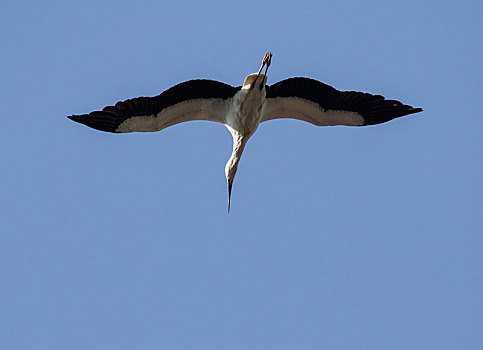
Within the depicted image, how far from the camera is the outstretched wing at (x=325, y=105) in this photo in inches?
493

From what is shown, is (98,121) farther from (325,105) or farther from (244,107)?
(325,105)

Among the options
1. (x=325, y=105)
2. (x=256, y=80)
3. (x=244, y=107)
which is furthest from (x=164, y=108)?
(x=325, y=105)

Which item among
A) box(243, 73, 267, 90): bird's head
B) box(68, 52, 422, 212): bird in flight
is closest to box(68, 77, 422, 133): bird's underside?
box(68, 52, 422, 212): bird in flight

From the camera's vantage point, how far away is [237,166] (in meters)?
13.2

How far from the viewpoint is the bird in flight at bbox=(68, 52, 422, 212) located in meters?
12.2

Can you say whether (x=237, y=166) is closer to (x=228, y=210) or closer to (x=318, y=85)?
(x=228, y=210)

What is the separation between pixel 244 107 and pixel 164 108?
4.27 feet

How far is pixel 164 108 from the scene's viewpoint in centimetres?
1226

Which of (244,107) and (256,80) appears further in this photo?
(244,107)

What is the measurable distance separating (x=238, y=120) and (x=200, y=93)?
0.76 meters

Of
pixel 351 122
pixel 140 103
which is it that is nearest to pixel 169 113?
pixel 140 103

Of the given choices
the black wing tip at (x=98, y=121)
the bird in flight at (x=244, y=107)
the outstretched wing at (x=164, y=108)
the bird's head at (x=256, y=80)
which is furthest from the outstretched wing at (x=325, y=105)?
the black wing tip at (x=98, y=121)

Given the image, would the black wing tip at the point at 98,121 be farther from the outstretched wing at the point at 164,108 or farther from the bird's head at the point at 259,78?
the bird's head at the point at 259,78

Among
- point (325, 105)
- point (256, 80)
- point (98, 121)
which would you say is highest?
point (256, 80)
